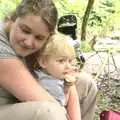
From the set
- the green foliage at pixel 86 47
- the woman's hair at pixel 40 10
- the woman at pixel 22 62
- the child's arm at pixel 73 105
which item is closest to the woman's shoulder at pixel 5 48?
the woman at pixel 22 62

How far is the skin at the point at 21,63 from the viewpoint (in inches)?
78.0

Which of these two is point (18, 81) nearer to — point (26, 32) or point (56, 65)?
point (26, 32)

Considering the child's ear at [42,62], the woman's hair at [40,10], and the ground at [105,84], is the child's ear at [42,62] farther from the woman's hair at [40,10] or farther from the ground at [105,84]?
the ground at [105,84]

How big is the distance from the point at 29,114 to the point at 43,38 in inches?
17.0

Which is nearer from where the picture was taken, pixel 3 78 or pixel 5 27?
pixel 3 78

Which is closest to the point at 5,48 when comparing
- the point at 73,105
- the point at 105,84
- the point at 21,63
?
the point at 21,63

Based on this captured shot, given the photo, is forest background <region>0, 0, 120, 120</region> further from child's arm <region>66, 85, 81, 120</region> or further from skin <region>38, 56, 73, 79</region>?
skin <region>38, 56, 73, 79</region>

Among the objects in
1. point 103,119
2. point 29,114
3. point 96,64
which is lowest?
point 96,64

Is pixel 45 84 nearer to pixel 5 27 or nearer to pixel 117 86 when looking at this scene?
pixel 5 27

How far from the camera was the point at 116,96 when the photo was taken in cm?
455

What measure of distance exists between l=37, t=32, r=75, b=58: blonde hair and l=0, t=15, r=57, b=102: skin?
0.14 m

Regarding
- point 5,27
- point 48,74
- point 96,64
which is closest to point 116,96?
point 96,64

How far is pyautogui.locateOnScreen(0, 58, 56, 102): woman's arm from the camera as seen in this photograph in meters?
1.97

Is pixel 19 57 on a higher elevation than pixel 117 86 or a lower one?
higher
